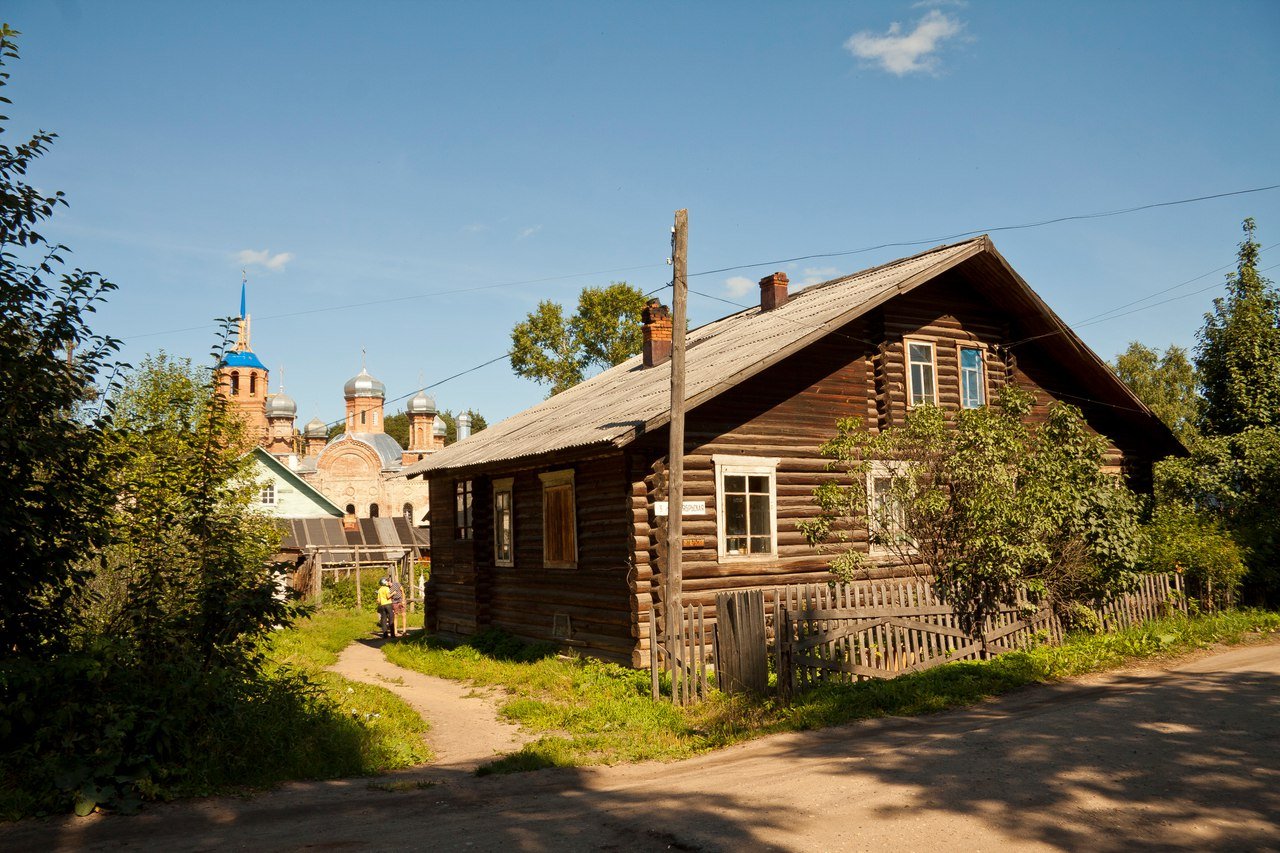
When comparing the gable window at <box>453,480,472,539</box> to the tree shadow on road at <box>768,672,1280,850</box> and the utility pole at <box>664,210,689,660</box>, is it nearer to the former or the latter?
the utility pole at <box>664,210,689,660</box>

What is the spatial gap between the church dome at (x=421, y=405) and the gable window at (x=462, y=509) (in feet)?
178

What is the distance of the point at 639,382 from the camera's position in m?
20.8

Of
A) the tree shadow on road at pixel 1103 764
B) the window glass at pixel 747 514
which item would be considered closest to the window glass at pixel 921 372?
the window glass at pixel 747 514

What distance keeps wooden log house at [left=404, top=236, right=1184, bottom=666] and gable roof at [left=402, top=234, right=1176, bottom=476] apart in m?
0.06

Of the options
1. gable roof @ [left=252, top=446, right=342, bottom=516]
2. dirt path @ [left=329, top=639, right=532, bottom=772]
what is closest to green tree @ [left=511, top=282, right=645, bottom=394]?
gable roof @ [left=252, top=446, right=342, bottom=516]

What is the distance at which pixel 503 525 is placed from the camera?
67.3 feet

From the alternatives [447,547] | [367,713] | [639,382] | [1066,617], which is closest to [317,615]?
[447,547]

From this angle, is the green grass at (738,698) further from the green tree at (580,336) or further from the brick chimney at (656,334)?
the green tree at (580,336)

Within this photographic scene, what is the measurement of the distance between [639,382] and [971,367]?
692 centimetres

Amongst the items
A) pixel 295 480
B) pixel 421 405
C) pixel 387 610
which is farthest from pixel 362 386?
pixel 387 610

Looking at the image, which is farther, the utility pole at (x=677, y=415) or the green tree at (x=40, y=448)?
the utility pole at (x=677, y=415)

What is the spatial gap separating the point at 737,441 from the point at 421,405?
203 ft

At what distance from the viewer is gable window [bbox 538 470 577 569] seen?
17.5 meters

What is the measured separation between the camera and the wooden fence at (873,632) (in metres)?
12.2
